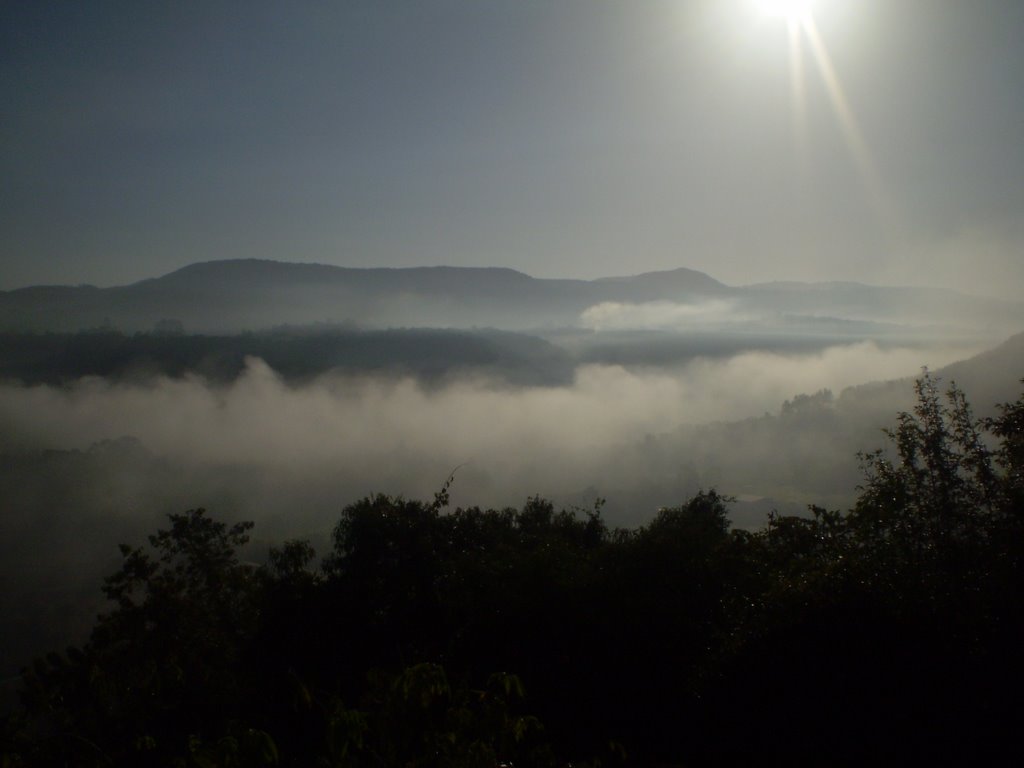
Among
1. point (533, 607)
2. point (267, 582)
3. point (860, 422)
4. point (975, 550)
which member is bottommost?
point (860, 422)

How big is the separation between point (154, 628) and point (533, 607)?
1655 centimetres

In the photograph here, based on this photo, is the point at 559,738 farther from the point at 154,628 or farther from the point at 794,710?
the point at 154,628

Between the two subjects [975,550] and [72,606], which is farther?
[72,606]

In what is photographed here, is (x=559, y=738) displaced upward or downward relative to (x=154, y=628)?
upward

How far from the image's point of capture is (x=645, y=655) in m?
10.8

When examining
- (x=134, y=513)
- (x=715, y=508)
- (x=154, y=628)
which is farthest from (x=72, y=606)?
(x=715, y=508)

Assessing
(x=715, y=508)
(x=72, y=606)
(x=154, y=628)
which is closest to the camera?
(x=154, y=628)

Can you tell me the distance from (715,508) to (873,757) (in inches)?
886

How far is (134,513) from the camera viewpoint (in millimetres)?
186750

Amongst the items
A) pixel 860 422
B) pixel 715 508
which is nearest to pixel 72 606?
pixel 715 508

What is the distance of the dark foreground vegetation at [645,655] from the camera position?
15.7ft

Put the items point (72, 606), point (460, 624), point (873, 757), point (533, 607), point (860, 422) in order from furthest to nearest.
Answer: point (860, 422) < point (72, 606) < point (460, 624) < point (533, 607) < point (873, 757)

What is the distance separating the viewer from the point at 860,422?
154 m

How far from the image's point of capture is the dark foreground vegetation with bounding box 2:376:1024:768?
15.7ft
